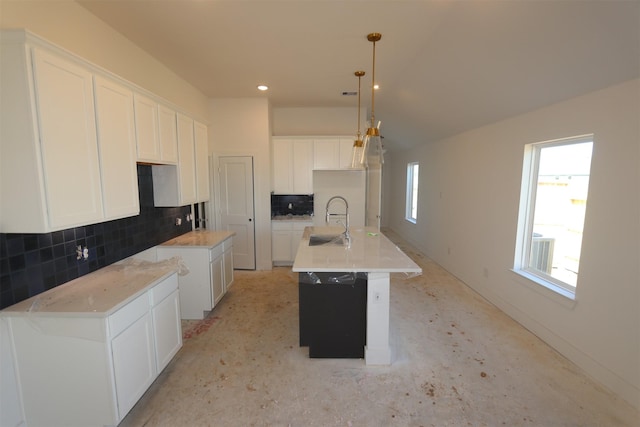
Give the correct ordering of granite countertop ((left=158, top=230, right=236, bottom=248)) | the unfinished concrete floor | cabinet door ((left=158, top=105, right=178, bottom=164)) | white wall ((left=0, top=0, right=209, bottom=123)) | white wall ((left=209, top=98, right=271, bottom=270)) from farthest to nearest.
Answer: white wall ((left=209, top=98, right=271, bottom=270))
granite countertop ((left=158, top=230, right=236, bottom=248))
cabinet door ((left=158, top=105, right=178, bottom=164))
the unfinished concrete floor
white wall ((left=0, top=0, right=209, bottom=123))

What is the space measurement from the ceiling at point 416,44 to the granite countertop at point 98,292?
2.11 metres

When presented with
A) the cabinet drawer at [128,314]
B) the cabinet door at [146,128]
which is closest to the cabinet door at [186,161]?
the cabinet door at [146,128]

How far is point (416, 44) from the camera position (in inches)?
115

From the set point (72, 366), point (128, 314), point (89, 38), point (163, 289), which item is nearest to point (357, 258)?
point (163, 289)

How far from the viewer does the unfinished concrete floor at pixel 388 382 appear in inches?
75.7

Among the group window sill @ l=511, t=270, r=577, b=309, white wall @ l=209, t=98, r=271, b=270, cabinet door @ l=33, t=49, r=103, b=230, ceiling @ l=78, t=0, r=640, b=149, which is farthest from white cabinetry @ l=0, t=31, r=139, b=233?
window sill @ l=511, t=270, r=577, b=309

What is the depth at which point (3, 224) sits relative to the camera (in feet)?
5.30

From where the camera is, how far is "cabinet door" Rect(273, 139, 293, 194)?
16.6 ft

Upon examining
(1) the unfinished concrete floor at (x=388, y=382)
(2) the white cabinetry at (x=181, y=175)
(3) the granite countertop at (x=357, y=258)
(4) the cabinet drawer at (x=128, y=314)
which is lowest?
(1) the unfinished concrete floor at (x=388, y=382)

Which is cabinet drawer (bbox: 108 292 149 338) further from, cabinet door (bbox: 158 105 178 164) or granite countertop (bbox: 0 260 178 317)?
cabinet door (bbox: 158 105 178 164)

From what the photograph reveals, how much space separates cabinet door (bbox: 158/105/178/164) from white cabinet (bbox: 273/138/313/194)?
216cm

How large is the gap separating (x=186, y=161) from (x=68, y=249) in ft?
4.91

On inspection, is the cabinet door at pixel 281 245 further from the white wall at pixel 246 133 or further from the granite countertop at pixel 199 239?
the granite countertop at pixel 199 239

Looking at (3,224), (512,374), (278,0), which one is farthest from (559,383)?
(3,224)
